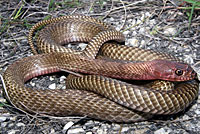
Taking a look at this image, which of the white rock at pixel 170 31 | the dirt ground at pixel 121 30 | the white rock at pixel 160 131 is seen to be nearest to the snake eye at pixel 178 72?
the dirt ground at pixel 121 30

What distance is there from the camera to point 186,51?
563cm

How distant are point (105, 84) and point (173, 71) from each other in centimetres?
103

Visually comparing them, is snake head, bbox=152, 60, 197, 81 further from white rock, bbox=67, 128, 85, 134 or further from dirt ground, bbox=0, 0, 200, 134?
white rock, bbox=67, 128, 85, 134

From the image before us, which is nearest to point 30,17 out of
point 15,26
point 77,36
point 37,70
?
point 15,26

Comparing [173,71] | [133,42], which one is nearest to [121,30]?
[133,42]

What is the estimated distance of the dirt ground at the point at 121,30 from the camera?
4.14 meters

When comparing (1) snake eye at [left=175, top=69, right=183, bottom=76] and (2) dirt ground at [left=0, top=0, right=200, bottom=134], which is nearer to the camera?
(2) dirt ground at [left=0, top=0, right=200, bottom=134]

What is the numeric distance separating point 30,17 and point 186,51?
346 cm

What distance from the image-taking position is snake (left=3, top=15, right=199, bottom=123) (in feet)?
13.0

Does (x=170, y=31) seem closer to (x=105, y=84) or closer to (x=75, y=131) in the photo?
(x=105, y=84)

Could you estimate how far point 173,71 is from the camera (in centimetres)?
429

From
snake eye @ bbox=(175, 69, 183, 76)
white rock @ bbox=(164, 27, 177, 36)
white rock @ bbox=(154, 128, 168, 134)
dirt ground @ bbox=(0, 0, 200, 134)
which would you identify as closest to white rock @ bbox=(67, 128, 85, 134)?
dirt ground @ bbox=(0, 0, 200, 134)

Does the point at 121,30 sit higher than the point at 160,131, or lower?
higher

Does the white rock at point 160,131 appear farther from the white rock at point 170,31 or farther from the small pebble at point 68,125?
the white rock at point 170,31
